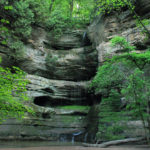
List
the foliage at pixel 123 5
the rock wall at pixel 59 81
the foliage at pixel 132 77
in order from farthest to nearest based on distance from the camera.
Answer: the rock wall at pixel 59 81 < the foliage at pixel 123 5 < the foliage at pixel 132 77

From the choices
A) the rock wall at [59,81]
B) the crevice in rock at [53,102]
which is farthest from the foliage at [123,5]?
the crevice in rock at [53,102]

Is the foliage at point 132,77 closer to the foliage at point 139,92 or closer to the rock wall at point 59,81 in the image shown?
the foliage at point 139,92

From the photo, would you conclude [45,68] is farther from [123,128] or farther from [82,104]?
[123,128]

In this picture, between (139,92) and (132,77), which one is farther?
(139,92)

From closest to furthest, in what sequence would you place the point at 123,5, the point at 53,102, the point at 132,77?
1. the point at 132,77
2. the point at 123,5
3. the point at 53,102

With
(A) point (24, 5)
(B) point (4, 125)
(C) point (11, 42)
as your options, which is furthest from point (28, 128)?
(A) point (24, 5)

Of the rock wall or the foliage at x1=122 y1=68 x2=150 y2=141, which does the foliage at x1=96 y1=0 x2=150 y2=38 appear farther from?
the rock wall

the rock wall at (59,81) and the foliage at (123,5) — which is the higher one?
the foliage at (123,5)

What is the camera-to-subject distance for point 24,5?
16031 mm

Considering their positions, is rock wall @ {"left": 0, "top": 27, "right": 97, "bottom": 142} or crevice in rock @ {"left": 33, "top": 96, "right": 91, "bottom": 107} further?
crevice in rock @ {"left": 33, "top": 96, "right": 91, "bottom": 107}

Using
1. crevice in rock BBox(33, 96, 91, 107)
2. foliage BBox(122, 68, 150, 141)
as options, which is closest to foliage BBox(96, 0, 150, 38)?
Answer: foliage BBox(122, 68, 150, 141)

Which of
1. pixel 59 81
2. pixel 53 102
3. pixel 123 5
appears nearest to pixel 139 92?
pixel 123 5

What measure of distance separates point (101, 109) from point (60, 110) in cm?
467

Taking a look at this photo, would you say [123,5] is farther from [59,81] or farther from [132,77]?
[59,81]
